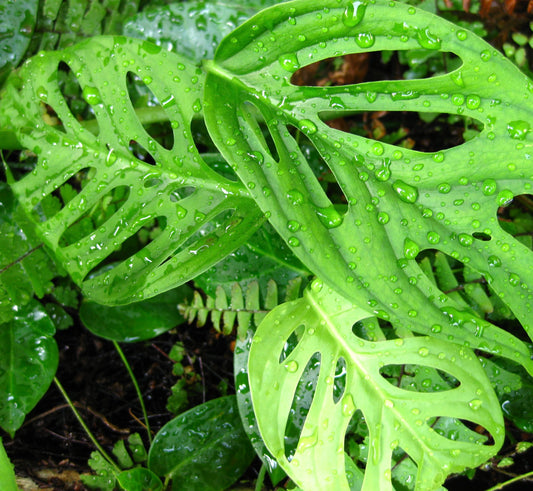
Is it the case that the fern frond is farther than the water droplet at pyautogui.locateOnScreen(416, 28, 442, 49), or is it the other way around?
the fern frond

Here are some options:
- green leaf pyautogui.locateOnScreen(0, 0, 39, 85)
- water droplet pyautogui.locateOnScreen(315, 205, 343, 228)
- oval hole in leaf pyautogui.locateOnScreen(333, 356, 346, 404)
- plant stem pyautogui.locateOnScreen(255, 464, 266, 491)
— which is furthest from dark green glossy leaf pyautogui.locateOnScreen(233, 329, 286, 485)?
green leaf pyautogui.locateOnScreen(0, 0, 39, 85)

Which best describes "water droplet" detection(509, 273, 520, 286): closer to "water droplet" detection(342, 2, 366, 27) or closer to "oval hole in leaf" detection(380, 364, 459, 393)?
"oval hole in leaf" detection(380, 364, 459, 393)

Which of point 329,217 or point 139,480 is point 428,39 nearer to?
point 329,217

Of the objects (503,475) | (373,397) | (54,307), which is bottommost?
(503,475)

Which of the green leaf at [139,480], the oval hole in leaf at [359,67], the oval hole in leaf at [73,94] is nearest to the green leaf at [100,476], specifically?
the green leaf at [139,480]

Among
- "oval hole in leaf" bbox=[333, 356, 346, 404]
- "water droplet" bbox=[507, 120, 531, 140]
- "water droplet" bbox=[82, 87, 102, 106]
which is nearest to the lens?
"water droplet" bbox=[507, 120, 531, 140]

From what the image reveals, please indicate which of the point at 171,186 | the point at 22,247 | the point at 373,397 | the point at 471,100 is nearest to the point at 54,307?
the point at 22,247

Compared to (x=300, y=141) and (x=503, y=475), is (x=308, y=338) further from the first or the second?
(x=503, y=475)
